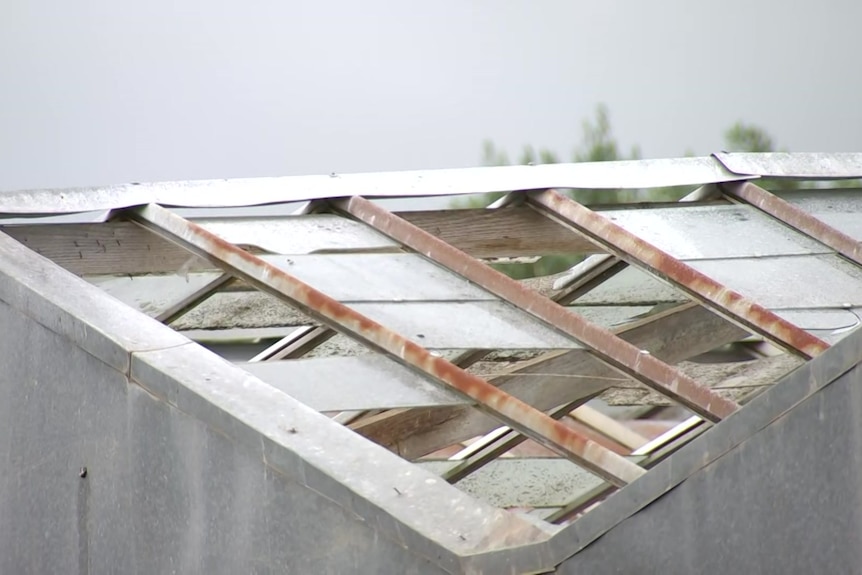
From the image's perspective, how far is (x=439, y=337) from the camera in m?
2.95

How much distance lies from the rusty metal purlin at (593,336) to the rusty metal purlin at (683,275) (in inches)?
10.2

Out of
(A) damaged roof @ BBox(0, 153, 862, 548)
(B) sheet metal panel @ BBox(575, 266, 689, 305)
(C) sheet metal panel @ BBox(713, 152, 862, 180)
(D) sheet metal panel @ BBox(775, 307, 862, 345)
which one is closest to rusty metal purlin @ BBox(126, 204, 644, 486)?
(A) damaged roof @ BBox(0, 153, 862, 548)

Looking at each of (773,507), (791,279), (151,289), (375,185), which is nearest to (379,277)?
(375,185)

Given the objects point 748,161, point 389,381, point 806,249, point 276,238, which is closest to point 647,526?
point 389,381

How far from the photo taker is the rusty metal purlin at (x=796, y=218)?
3676 millimetres

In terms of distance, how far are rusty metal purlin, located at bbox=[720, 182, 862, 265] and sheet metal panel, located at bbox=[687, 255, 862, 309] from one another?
71mm

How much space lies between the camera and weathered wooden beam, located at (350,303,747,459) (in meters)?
4.34

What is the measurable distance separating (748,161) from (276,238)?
1905 millimetres

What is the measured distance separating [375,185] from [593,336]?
106cm

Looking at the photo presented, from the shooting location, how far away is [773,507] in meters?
2.02

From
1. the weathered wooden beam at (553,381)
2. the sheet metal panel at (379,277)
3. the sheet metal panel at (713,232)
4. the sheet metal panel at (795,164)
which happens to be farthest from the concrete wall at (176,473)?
the sheet metal panel at (795,164)

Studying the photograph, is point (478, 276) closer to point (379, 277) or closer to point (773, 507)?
point (379, 277)

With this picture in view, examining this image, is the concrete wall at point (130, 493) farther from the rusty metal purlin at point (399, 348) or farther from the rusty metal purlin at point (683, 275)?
the rusty metal purlin at point (683, 275)

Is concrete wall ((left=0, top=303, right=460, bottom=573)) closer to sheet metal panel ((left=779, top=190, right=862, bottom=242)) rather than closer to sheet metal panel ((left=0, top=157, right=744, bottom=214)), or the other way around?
sheet metal panel ((left=0, top=157, right=744, bottom=214))
